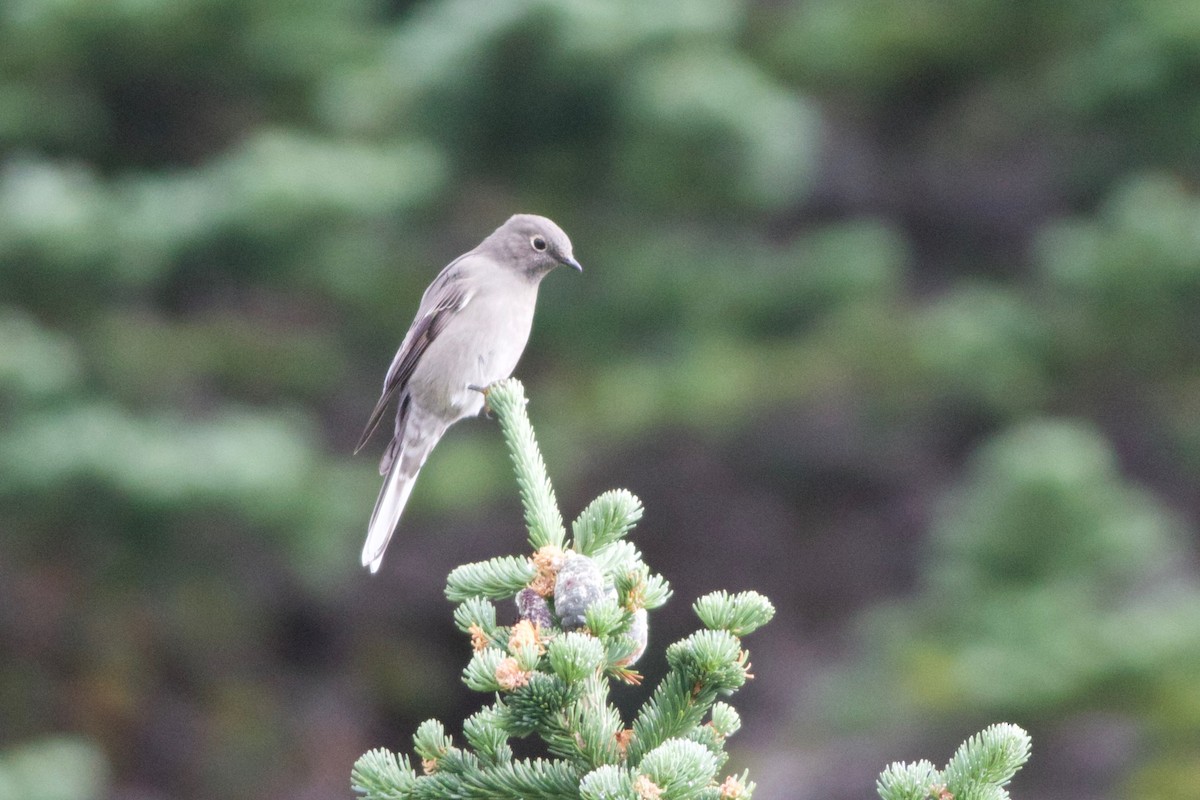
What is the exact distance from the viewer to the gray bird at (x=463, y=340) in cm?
490

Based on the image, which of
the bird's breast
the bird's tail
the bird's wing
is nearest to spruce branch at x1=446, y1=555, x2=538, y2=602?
the bird's tail

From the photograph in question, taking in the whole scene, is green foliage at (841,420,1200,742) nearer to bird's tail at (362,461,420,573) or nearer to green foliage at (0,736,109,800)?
bird's tail at (362,461,420,573)

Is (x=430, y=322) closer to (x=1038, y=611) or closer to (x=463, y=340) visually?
(x=463, y=340)

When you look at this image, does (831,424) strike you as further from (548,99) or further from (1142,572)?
(548,99)

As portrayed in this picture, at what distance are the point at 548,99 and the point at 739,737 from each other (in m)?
5.45

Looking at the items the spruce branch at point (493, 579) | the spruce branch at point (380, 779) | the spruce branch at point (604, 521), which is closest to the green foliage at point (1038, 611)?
the spruce branch at point (604, 521)

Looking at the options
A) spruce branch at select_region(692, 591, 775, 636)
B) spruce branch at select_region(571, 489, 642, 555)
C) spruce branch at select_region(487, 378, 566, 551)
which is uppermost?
spruce branch at select_region(487, 378, 566, 551)

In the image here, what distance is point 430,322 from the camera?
5258mm

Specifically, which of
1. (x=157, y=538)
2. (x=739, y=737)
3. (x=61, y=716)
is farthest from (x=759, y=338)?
(x=61, y=716)

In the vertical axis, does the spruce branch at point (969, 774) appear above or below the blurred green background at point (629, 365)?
below

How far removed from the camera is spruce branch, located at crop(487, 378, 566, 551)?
2.58 metres

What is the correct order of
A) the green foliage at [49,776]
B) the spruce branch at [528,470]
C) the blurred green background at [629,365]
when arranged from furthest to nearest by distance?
the blurred green background at [629,365] < the green foliage at [49,776] < the spruce branch at [528,470]

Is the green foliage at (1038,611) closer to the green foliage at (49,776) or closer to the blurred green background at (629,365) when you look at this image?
the blurred green background at (629,365)

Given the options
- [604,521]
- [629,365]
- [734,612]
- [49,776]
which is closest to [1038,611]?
[629,365]
